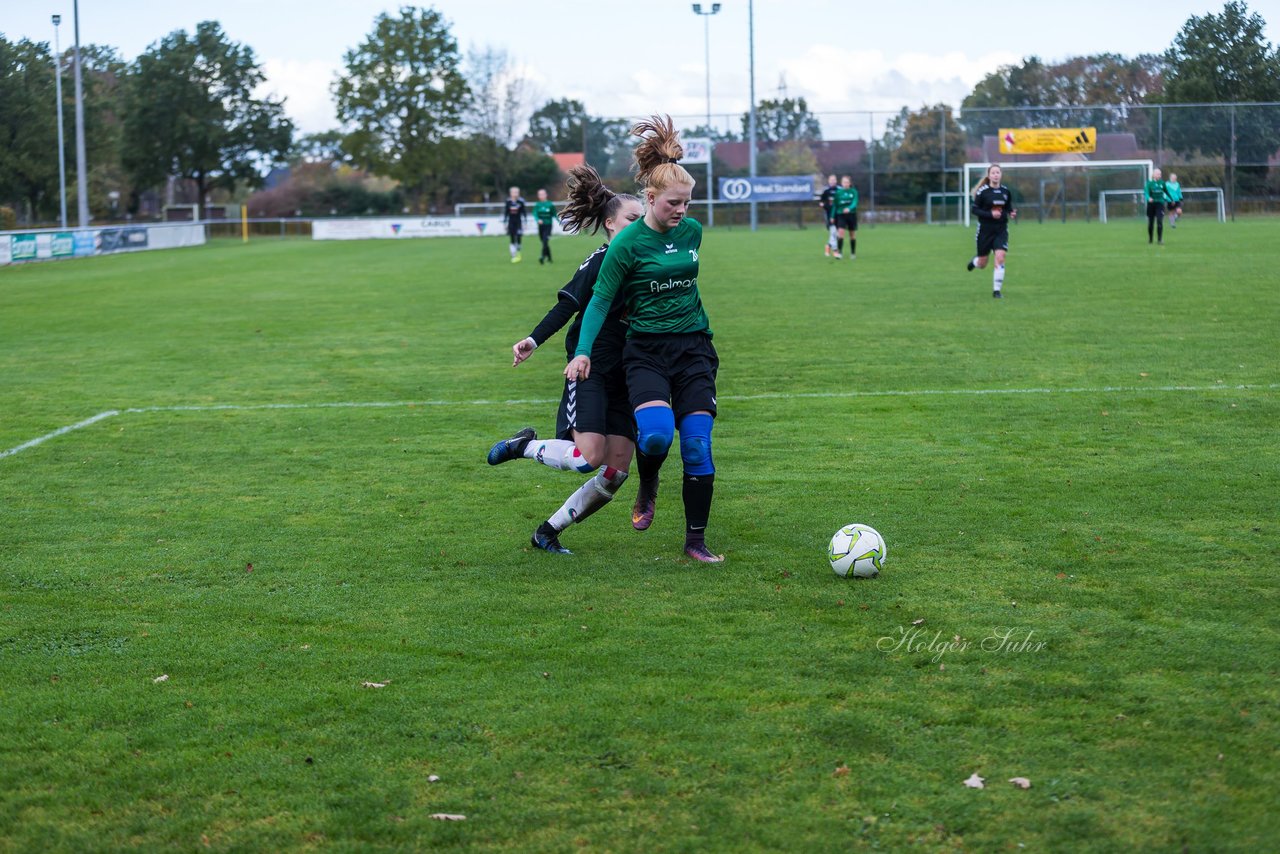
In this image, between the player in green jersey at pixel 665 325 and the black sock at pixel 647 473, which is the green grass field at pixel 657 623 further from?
→ the player in green jersey at pixel 665 325

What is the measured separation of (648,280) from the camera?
5.95 m

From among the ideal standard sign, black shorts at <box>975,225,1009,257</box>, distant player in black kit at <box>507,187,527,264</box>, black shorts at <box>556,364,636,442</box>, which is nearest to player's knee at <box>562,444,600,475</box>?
black shorts at <box>556,364,636,442</box>

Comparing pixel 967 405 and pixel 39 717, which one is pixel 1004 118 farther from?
pixel 39 717

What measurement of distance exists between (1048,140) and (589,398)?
53183mm

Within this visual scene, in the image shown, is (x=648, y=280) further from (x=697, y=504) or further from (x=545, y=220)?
(x=545, y=220)

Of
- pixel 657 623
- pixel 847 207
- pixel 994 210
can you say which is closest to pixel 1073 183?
pixel 847 207

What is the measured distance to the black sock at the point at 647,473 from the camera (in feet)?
21.1

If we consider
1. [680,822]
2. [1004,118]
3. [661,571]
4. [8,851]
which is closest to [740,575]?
[661,571]

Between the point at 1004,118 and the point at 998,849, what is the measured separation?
5583 centimetres

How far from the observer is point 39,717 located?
435 centimetres

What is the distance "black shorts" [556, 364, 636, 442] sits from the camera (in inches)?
241

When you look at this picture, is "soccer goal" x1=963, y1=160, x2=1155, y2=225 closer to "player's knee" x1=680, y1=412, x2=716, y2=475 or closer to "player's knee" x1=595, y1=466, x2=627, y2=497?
"player's knee" x1=595, y1=466, x2=627, y2=497

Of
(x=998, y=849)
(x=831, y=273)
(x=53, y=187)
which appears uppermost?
(x=53, y=187)

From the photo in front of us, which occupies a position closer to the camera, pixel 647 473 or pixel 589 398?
pixel 589 398
